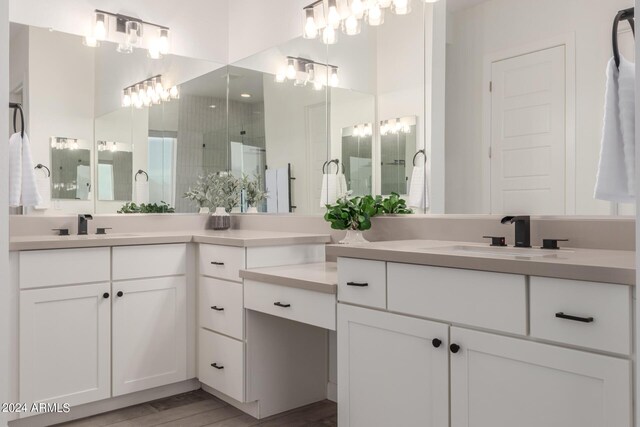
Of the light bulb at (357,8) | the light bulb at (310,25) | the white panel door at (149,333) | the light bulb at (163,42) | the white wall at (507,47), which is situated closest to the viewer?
the white wall at (507,47)

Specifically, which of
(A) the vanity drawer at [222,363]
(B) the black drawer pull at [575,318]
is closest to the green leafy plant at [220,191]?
(A) the vanity drawer at [222,363]

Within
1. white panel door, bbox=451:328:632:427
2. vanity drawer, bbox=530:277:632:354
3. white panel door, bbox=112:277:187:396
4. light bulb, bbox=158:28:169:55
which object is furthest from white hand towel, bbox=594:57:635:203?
light bulb, bbox=158:28:169:55

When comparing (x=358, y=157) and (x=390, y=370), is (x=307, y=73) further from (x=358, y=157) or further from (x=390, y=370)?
(x=390, y=370)

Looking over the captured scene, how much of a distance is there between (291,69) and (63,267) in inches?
67.1

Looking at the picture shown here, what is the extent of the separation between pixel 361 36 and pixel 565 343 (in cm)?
194

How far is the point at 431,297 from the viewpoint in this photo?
5.27 feet

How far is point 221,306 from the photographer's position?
2.64 metres

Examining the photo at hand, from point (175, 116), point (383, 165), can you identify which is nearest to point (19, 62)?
point (175, 116)

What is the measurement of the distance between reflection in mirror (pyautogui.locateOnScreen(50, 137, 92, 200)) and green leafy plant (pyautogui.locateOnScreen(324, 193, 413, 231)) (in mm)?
1460

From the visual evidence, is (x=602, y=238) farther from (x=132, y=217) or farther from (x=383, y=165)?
(x=132, y=217)

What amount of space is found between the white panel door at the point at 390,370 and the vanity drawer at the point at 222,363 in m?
0.73

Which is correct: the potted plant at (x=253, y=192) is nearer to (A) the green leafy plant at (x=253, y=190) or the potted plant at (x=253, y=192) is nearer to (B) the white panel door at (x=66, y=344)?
(A) the green leafy plant at (x=253, y=190)

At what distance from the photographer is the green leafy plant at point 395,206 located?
2467 millimetres

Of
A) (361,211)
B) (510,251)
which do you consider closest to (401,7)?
(361,211)
